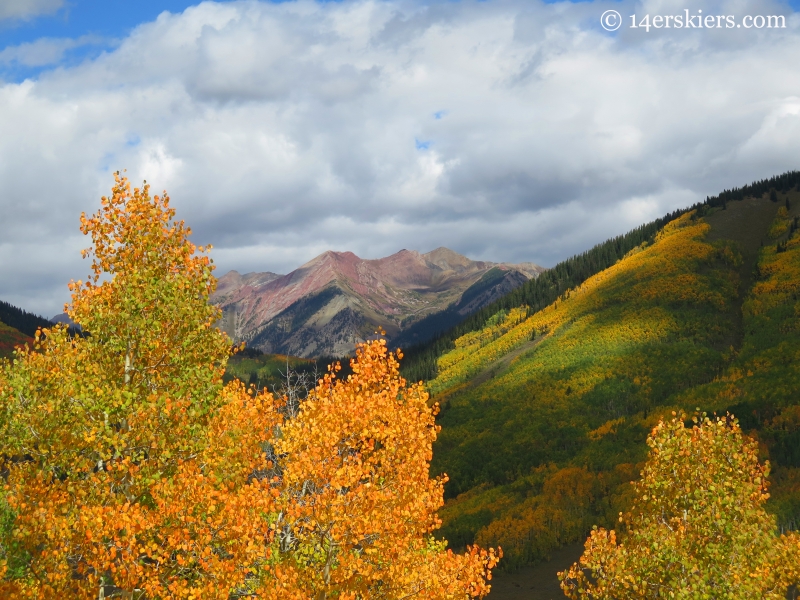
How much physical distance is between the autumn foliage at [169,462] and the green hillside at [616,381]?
2935cm

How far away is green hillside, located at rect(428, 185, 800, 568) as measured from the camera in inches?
1973

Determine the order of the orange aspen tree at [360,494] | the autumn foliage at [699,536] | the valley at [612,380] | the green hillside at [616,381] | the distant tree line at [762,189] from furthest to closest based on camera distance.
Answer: the distant tree line at [762,189] → the green hillside at [616,381] → the valley at [612,380] → the autumn foliage at [699,536] → the orange aspen tree at [360,494]

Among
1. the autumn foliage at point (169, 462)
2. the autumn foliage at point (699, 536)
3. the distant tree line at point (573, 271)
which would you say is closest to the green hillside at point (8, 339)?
the distant tree line at point (573, 271)

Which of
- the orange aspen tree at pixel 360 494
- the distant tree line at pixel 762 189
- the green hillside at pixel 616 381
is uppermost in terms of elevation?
the distant tree line at pixel 762 189

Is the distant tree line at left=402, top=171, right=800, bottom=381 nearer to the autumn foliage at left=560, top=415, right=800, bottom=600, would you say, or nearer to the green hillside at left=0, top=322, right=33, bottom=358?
the green hillside at left=0, top=322, right=33, bottom=358

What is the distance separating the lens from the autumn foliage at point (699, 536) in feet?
52.2

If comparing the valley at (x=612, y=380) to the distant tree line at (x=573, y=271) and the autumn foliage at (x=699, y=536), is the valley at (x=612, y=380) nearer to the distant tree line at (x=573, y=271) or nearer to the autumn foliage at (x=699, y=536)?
the distant tree line at (x=573, y=271)

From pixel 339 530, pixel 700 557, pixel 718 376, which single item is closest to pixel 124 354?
pixel 339 530

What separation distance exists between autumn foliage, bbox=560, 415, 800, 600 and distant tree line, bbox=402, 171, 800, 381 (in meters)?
129

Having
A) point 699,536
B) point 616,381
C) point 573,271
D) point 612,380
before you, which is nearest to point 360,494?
point 699,536

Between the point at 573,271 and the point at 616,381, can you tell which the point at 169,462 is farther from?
the point at 573,271

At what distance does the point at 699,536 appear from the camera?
55.8ft

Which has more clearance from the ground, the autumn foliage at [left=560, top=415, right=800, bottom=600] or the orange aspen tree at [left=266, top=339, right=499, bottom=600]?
the orange aspen tree at [left=266, top=339, right=499, bottom=600]

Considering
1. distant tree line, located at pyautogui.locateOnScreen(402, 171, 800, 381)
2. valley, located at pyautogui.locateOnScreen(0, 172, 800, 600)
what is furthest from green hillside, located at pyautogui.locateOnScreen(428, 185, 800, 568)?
distant tree line, located at pyautogui.locateOnScreen(402, 171, 800, 381)
